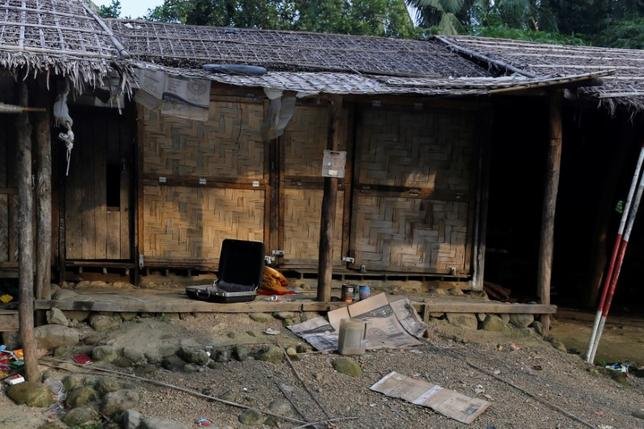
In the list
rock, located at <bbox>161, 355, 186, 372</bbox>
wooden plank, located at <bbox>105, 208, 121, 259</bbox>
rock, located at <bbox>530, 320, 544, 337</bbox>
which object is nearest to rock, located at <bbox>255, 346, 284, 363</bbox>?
rock, located at <bbox>161, 355, 186, 372</bbox>

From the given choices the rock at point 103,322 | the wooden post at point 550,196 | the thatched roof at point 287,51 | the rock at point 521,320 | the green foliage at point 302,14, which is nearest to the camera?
the rock at point 103,322

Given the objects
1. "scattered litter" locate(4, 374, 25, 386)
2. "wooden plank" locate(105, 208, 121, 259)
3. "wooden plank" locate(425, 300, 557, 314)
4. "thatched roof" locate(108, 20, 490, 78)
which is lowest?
"scattered litter" locate(4, 374, 25, 386)

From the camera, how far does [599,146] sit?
371 inches

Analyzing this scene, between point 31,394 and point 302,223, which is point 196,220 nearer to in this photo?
point 302,223

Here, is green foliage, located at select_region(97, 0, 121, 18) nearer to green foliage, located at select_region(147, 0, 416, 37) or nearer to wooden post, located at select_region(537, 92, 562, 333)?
green foliage, located at select_region(147, 0, 416, 37)

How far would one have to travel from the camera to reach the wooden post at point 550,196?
23.0 ft

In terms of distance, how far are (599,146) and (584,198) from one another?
0.84 meters

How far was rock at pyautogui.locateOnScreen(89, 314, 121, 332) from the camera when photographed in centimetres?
635

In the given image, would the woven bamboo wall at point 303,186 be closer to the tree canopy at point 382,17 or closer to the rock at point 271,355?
the rock at point 271,355

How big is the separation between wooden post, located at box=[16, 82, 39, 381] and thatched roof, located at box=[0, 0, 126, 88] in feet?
1.37

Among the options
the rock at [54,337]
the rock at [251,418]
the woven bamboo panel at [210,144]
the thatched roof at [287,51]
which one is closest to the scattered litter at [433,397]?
the rock at [251,418]

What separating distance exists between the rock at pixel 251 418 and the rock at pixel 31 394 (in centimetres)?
161

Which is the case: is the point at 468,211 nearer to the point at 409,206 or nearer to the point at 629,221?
the point at 409,206

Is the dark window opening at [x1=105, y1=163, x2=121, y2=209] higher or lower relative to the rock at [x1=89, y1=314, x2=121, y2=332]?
higher
